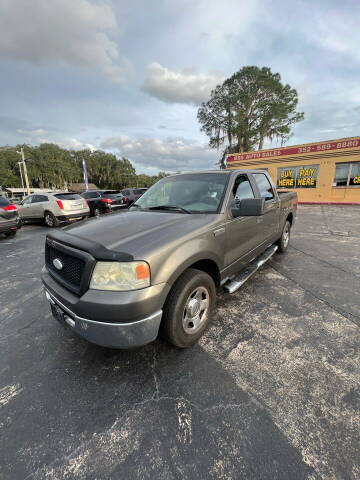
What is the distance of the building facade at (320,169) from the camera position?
49.8 feet

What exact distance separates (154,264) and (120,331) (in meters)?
0.56

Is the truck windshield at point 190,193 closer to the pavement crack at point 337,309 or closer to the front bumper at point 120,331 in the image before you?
the front bumper at point 120,331

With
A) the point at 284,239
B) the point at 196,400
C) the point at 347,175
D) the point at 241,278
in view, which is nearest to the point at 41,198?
the point at 284,239

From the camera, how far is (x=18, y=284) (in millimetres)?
4020

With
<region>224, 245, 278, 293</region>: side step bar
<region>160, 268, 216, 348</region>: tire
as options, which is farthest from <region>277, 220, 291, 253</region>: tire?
<region>160, 268, 216, 348</region>: tire

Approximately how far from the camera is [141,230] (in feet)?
6.81

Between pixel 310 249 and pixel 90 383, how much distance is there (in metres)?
5.61

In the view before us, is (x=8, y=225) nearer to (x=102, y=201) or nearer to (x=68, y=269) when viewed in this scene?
(x=102, y=201)

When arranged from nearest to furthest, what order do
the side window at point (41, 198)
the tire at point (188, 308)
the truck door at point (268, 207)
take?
1. the tire at point (188, 308)
2. the truck door at point (268, 207)
3. the side window at point (41, 198)

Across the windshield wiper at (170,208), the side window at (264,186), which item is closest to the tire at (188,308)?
the windshield wiper at (170,208)

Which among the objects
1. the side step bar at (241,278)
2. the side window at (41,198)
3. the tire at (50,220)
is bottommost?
the tire at (50,220)

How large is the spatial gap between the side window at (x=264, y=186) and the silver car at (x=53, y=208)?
8347mm

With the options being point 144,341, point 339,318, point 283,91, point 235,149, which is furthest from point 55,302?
point 283,91

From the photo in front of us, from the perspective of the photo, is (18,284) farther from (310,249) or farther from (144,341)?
(310,249)
